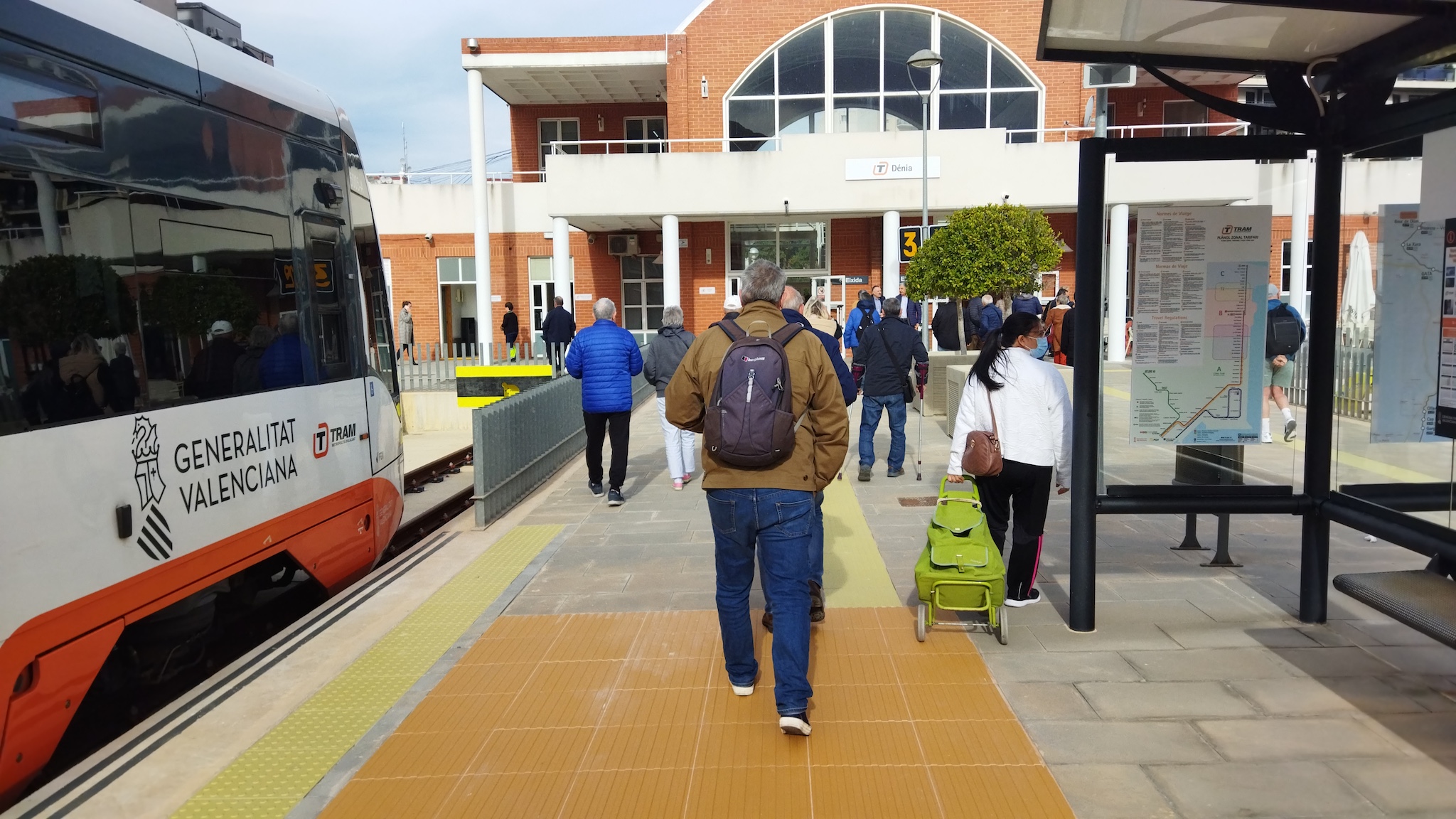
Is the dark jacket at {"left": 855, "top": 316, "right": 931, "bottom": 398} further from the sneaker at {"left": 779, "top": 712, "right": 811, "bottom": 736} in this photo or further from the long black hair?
the sneaker at {"left": 779, "top": 712, "right": 811, "bottom": 736}

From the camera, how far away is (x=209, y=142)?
523 centimetres

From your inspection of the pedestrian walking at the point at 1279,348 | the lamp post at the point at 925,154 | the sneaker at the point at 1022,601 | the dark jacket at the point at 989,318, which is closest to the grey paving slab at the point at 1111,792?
the sneaker at the point at 1022,601

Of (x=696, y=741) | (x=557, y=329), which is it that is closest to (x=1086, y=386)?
(x=696, y=741)

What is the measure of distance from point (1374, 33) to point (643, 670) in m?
4.63

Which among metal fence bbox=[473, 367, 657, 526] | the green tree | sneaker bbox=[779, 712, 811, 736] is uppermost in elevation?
the green tree

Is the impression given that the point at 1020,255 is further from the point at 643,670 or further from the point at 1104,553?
the point at 643,670

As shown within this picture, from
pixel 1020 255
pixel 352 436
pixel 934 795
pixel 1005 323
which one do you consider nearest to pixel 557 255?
pixel 1020 255

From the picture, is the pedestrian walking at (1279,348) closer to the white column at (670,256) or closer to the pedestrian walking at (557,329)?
the pedestrian walking at (557,329)

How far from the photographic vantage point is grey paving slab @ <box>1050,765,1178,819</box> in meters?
3.52

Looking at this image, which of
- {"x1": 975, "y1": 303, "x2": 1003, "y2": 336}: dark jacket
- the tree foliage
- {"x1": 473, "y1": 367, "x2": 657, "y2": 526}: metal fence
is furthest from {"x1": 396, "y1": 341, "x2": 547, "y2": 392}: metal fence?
{"x1": 473, "y1": 367, "x2": 657, "y2": 526}: metal fence

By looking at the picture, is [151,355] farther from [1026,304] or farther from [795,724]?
[1026,304]

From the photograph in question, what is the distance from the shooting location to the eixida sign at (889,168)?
2466 centimetres

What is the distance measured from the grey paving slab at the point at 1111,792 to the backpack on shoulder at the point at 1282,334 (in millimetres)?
3479

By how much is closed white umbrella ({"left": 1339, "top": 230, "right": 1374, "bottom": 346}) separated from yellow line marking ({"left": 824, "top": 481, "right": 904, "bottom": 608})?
9.27 ft
